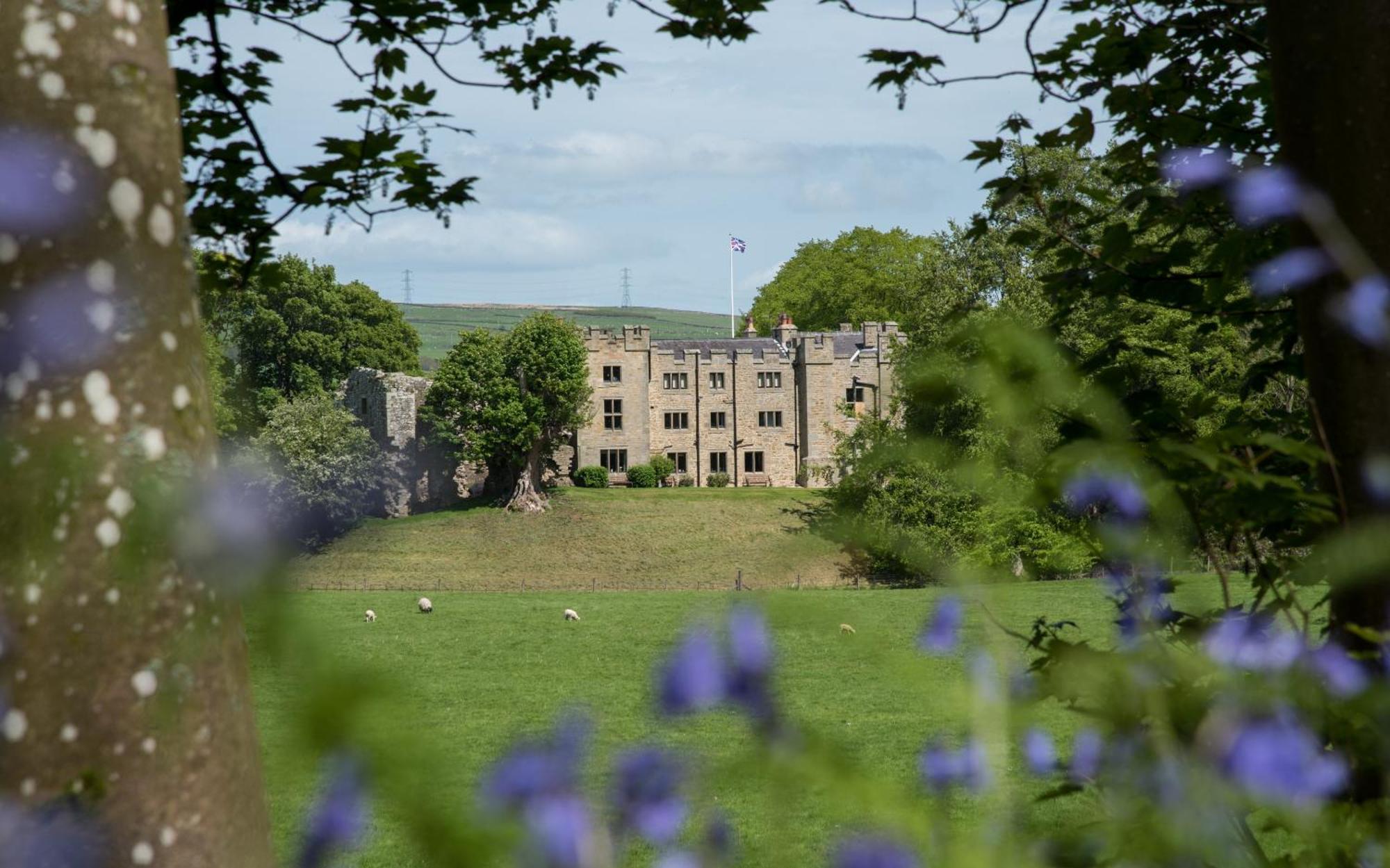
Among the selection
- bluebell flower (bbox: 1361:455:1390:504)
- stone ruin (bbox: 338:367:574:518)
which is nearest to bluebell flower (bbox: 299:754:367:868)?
bluebell flower (bbox: 1361:455:1390:504)

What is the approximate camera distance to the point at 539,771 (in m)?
0.95

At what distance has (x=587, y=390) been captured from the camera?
172 ft

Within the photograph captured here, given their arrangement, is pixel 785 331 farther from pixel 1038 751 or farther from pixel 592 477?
pixel 1038 751

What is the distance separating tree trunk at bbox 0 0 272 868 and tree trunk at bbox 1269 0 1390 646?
152cm

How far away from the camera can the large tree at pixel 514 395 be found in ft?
163

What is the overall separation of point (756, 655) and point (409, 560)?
45516 millimetres

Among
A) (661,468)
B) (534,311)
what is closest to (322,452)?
(661,468)

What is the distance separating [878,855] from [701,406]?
55.1 meters

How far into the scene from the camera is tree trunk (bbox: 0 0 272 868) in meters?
1.00

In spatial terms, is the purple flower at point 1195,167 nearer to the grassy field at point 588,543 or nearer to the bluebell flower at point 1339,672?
the bluebell flower at point 1339,672

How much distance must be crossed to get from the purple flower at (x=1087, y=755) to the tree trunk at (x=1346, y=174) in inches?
23.0

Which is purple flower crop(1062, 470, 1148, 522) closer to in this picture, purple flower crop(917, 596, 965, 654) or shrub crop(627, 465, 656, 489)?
purple flower crop(917, 596, 965, 654)

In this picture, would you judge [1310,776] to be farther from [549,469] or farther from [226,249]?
[549,469]

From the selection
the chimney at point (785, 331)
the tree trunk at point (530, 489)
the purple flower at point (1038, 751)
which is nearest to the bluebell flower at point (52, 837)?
the purple flower at point (1038, 751)
